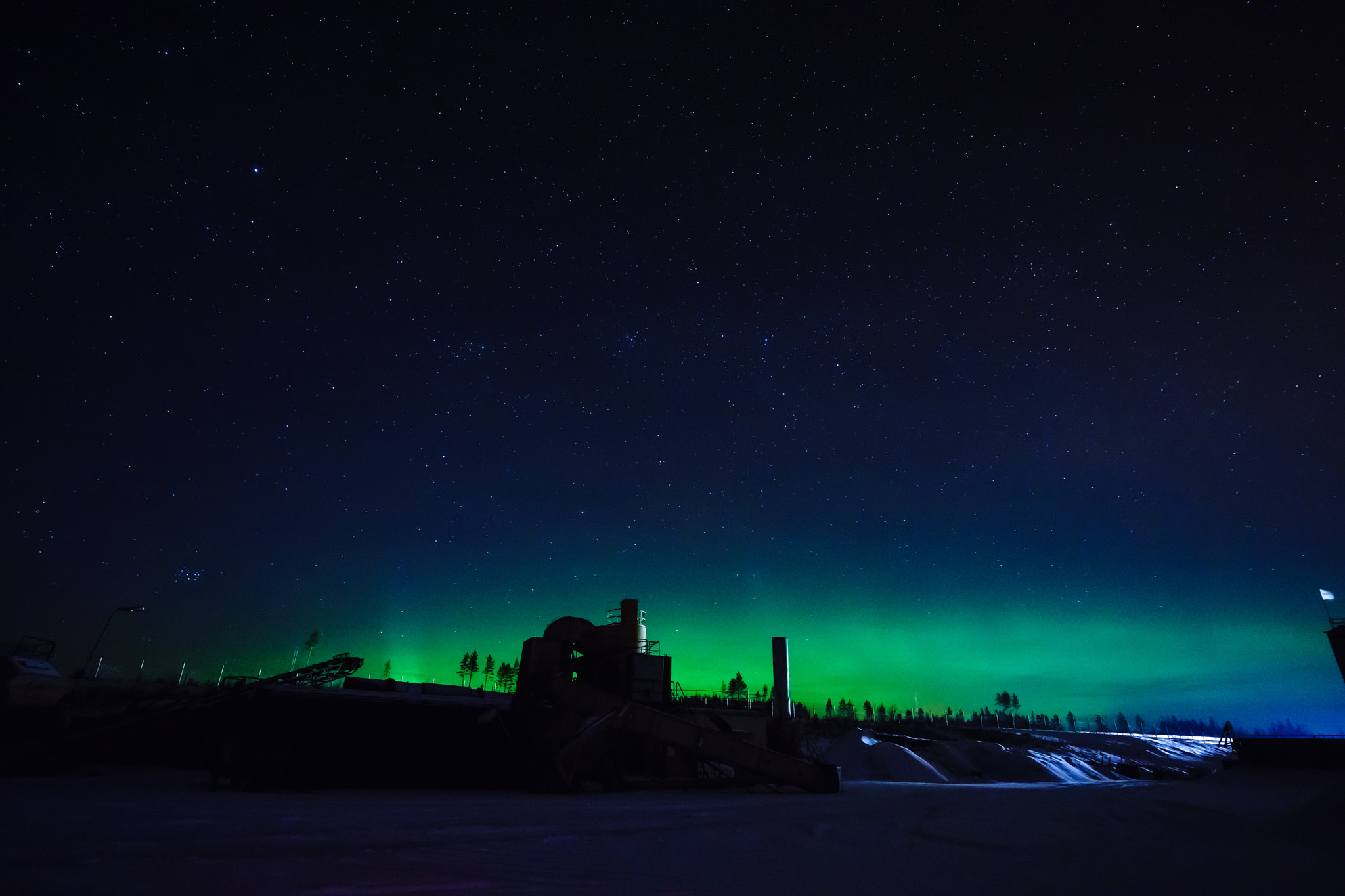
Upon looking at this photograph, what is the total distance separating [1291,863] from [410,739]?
74.8 feet

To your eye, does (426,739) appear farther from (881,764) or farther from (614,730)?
(881,764)

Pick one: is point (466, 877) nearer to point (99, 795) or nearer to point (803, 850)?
point (803, 850)

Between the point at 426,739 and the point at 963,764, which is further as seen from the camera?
the point at 963,764

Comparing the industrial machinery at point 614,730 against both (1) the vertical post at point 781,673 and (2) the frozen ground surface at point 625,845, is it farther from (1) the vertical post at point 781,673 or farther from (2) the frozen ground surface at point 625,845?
(1) the vertical post at point 781,673

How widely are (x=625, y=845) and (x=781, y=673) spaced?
1653 inches

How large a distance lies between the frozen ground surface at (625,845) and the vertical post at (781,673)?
3079 cm

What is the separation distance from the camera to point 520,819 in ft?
36.5

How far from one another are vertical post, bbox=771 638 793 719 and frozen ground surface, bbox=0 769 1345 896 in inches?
1212

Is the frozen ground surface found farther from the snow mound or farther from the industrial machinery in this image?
the snow mound

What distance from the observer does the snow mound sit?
37062mm

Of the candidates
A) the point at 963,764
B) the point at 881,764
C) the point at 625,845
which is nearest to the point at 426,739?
the point at 625,845

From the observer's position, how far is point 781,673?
47.3m

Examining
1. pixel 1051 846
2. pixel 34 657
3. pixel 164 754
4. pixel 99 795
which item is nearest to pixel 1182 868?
pixel 1051 846

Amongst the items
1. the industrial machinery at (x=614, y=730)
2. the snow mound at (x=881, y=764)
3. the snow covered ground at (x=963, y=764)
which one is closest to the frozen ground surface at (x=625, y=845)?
the industrial machinery at (x=614, y=730)
